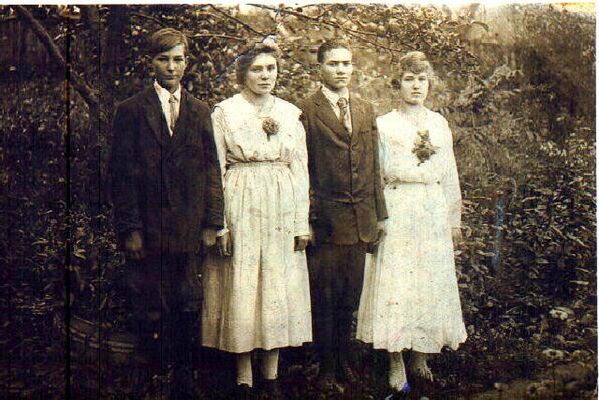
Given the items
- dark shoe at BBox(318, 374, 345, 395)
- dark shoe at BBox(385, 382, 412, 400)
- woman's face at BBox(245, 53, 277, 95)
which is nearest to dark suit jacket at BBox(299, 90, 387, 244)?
woman's face at BBox(245, 53, 277, 95)

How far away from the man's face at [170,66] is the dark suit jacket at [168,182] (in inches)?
5.7

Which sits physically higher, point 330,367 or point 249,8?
point 249,8

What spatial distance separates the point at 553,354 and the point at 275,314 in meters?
1.99

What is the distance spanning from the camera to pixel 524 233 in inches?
235

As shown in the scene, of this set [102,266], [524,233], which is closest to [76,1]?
[102,266]

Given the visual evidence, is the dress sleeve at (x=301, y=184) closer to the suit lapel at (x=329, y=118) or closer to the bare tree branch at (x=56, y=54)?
the suit lapel at (x=329, y=118)

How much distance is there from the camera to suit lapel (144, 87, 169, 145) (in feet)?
18.4

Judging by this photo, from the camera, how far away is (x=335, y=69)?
5.80m

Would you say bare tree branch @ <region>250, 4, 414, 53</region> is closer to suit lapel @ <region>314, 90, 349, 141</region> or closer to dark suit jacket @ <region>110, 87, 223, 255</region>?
suit lapel @ <region>314, 90, 349, 141</region>

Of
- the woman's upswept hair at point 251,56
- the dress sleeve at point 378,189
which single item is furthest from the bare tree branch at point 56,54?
the dress sleeve at point 378,189

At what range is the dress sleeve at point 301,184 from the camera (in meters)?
5.66

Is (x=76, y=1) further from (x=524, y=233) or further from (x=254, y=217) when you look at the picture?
(x=524, y=233)

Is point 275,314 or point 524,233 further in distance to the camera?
point 524,233

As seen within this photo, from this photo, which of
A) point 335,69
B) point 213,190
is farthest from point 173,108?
point 335,69
